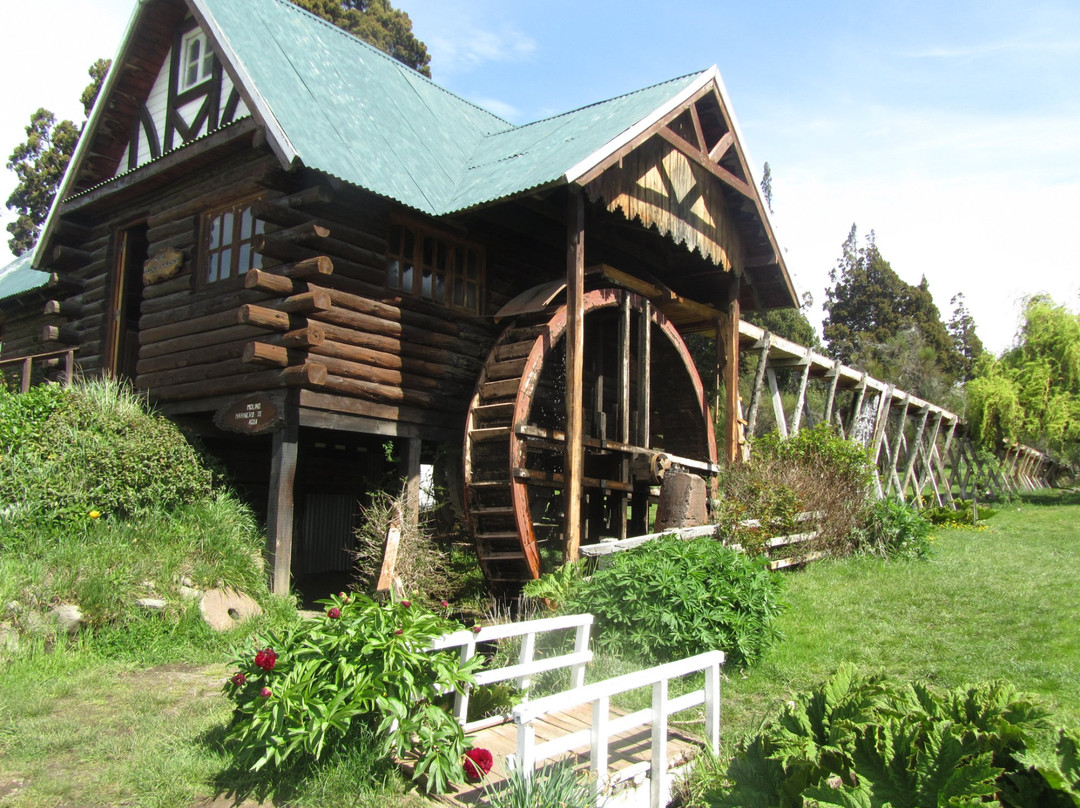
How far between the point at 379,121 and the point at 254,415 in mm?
4166

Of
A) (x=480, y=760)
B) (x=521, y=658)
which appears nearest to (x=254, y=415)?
(x=521, y=658)

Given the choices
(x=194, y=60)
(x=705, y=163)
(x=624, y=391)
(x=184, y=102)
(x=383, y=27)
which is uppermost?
(x=383, y=27)

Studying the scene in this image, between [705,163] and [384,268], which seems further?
[705,163]

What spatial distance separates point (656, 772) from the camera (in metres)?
4.12

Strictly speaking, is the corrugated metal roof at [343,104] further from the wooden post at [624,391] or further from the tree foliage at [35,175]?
the tree foliage at [35,175]

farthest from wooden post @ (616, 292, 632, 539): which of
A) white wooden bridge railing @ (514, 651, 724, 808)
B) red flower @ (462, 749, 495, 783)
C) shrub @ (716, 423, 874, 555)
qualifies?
red flower @ (462, 749, 495, 783)

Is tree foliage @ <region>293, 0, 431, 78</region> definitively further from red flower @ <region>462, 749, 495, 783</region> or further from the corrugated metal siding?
red flower @ <region>462, 749, 495, 783</region>

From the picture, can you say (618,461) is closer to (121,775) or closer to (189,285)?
(189,285)

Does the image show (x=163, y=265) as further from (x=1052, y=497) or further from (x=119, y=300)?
(x=1052, y=497)

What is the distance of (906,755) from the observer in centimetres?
260

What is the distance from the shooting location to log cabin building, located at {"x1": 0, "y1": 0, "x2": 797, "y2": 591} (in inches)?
362

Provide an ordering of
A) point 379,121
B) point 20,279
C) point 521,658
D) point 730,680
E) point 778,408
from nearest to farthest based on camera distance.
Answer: point 521,658 < point 730,680 < point 379,121 < point 778,408 < point 20,279

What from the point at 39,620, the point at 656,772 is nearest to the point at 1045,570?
the point at 656,772

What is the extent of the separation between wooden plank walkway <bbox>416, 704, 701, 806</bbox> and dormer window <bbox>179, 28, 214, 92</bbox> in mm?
9216
